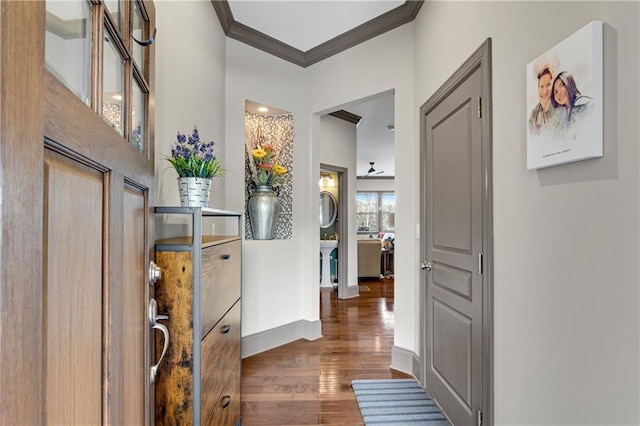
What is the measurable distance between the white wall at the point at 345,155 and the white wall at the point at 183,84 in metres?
2.26

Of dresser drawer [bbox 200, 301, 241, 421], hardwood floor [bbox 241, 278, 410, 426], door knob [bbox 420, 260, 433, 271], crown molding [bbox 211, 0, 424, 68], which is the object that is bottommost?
hardwood floor [bbox 241, 278, 410, 426]

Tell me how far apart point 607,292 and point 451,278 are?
107 centimetres

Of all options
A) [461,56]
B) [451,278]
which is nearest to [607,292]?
[451,278]

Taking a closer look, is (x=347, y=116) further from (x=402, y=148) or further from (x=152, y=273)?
(x=152, y=273)

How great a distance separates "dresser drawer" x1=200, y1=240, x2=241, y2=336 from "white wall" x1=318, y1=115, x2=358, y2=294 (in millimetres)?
3179

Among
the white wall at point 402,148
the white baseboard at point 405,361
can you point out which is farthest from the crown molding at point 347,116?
the white baseboard at point 405,361

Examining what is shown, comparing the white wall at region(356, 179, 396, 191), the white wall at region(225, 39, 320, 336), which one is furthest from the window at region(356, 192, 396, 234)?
the white wall at region(225, 39, 320, 336)

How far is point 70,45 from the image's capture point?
61 cm

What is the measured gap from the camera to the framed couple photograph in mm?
974

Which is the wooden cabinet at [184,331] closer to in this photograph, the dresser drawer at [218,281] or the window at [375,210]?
the dresser drawer at [218,281]

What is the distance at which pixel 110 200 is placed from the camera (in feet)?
2.27

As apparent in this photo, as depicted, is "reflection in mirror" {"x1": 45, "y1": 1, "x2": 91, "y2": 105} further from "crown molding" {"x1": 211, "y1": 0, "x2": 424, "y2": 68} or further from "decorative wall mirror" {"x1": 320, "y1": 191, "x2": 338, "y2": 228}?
"decorative wall mirror" {"x1": 320, "y1": 191, "x2": 338, "y2": 228}

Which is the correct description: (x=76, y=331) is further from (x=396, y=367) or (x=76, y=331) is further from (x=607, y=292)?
(x=396, y=367)

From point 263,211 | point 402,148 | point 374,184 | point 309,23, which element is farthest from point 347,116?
point 374,184
